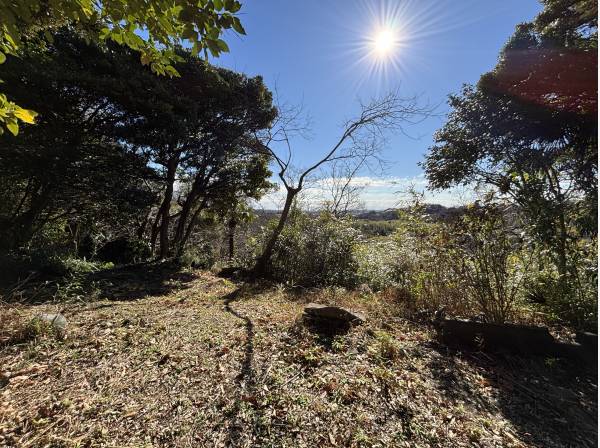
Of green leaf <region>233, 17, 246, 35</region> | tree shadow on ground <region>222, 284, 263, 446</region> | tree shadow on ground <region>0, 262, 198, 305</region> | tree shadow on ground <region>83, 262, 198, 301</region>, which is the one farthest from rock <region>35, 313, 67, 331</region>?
green leaf <region>233, 17, 246, 35</region>

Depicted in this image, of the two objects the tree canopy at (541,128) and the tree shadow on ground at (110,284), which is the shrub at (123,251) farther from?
the tree canopy at (541,128)

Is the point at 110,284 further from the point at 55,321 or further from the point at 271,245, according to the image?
the point at 271,245

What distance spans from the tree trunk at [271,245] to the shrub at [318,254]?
191 millimetres

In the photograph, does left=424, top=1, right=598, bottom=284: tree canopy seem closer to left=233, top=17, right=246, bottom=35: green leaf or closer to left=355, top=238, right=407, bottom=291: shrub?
left=355, top=238, right=407, bottom=291: shrub

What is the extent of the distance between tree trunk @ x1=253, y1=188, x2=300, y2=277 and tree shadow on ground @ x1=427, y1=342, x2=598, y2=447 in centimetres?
467

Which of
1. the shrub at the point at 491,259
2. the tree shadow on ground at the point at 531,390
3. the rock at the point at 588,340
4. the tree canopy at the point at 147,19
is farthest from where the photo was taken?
the shrub at the point at 491,259

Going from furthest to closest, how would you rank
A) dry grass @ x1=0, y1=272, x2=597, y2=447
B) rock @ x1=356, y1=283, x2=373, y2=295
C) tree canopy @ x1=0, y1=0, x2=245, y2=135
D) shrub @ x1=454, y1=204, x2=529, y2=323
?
rock @ x1=356, y1=283, x2=373, y2=295, shrub @ x1=454, y1=204, x2=529, y2=323, dry grass @ x1=0, y1=272, x2=597, y2=447, tree canopy @ x1=0, y1=0, x2=245, y2=135

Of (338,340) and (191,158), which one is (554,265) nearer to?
(338,340)

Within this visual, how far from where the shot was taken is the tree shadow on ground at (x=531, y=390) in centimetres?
189

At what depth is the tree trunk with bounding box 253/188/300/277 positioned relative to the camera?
6.96m

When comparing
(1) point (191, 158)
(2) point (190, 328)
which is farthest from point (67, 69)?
(2) point (190, 328)

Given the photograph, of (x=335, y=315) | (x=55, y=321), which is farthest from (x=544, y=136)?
(x=55, y=321)

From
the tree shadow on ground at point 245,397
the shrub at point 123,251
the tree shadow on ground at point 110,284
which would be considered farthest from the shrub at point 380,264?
the shrub at point 123,251

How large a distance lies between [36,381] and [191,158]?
316 inches
